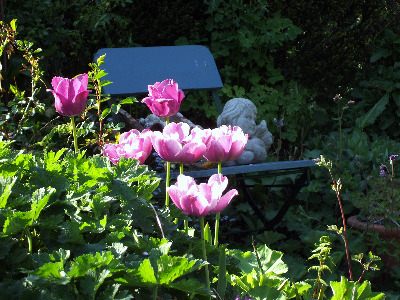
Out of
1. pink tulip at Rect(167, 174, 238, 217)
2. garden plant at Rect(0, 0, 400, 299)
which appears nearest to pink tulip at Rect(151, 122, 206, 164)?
garden plant at Rect(0, 0, 400, 299)

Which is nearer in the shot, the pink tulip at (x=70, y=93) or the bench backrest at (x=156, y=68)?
the pink tulip at (x=70, y=93)

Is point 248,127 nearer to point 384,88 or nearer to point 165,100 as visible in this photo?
point 165,100

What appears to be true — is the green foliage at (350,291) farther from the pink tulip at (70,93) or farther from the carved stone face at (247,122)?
the carved stone face at (247,122)

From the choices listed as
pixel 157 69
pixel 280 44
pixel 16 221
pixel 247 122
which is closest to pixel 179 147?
pixel 16 221

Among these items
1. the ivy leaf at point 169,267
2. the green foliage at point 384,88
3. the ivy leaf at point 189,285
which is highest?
the ivy leaf at point 169,267

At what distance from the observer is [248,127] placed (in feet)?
10.6

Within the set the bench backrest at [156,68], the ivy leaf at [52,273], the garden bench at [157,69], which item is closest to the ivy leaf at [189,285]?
the ivy leaf at [52,273]

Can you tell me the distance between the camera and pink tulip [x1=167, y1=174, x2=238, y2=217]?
1.08m

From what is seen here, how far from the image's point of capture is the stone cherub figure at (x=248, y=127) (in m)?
3.16

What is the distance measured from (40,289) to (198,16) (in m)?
4.44

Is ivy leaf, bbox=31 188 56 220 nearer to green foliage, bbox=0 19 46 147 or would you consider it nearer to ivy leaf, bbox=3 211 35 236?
ivy leaf, bbox=3 211 35 236

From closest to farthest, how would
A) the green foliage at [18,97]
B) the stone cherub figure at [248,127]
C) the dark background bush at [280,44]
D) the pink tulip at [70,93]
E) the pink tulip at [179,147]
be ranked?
the pink tulip at [179,147] < the pink tulip at [70,93] < the green foliage at [18,97] < the stone cherub figure at [248,127] < the dark background bush at [280,44]

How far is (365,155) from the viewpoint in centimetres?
378

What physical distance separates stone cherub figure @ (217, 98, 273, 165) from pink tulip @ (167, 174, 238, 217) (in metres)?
1.98
